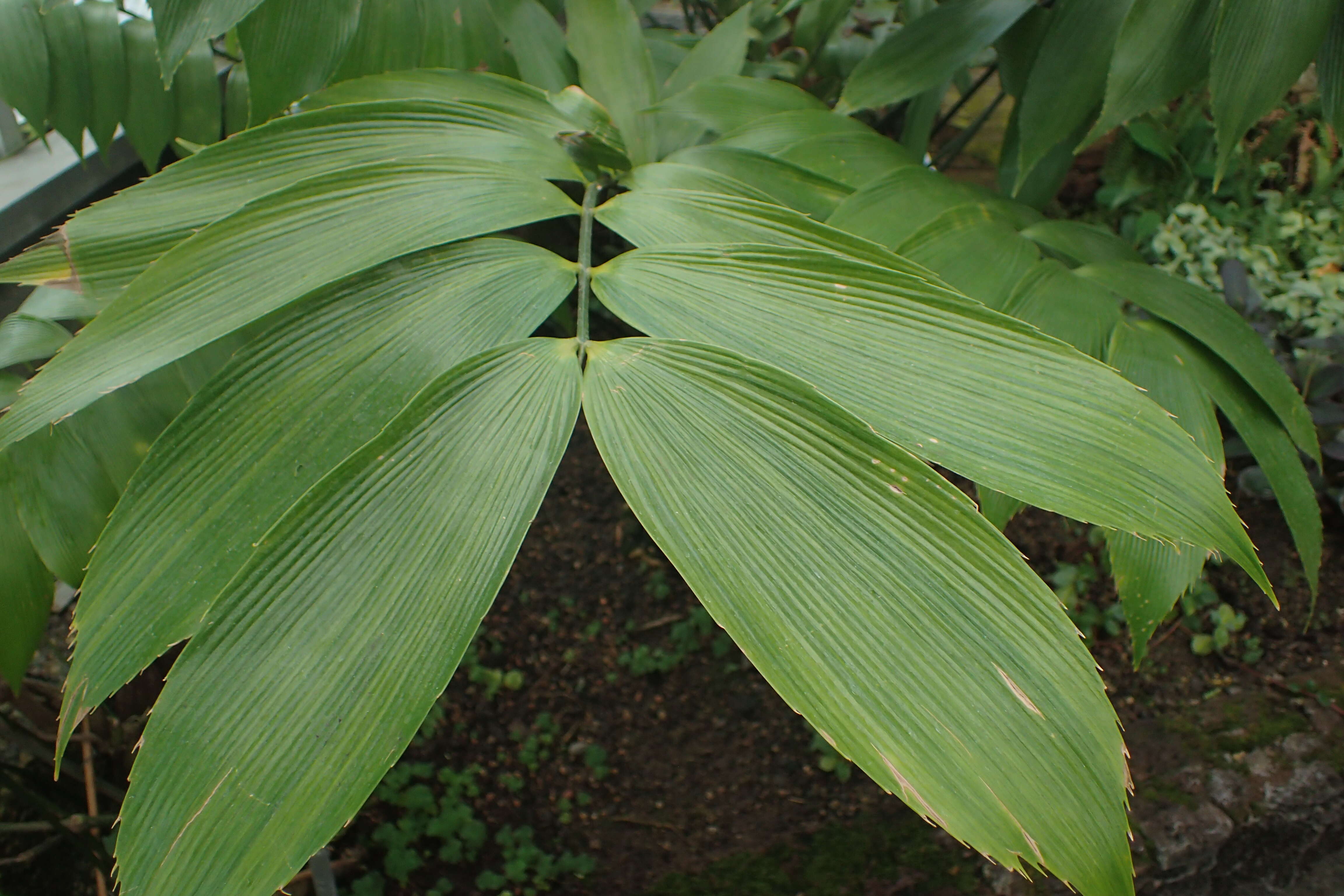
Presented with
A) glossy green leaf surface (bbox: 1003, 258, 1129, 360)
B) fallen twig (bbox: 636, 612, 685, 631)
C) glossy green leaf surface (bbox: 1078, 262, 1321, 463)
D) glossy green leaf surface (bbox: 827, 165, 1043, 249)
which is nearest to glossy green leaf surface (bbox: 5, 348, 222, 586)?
glossy green leaf surface (bbox: 827, 165, 1043, 249)

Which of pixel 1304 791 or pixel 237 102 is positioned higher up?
pixel 237 102

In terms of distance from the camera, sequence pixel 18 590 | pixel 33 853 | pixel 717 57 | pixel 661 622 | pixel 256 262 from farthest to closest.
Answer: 1. pixel 661 622
2. pixel 33 853
3. pixel 717 57
4. pixel 18 590
5. pixel 256 262

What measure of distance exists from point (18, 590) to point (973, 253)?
2.28 ft

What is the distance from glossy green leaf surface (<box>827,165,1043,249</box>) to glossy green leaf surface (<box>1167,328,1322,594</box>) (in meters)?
0.19

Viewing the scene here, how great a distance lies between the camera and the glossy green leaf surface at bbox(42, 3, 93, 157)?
743 mm

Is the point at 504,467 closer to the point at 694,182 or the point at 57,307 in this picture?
the point at 694,182

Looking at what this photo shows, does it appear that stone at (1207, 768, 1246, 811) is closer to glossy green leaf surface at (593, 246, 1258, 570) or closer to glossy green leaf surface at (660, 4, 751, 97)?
glossy green leaf surface at (593, 246, 1258, 570)

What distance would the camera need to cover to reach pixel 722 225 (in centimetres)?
50

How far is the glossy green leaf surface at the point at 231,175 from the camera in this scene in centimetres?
→ 49

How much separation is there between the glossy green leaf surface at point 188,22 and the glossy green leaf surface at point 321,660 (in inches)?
13.3

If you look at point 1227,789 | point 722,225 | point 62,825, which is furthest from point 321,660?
point 1227,789

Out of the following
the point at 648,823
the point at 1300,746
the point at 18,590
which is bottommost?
the point at 648,823

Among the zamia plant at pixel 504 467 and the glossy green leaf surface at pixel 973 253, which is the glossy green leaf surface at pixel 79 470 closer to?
the zamia plant at pixel 504 467

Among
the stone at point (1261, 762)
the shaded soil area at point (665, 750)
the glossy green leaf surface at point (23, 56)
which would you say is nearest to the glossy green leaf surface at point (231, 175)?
the glossy green leaf surface at point (23, 56)
